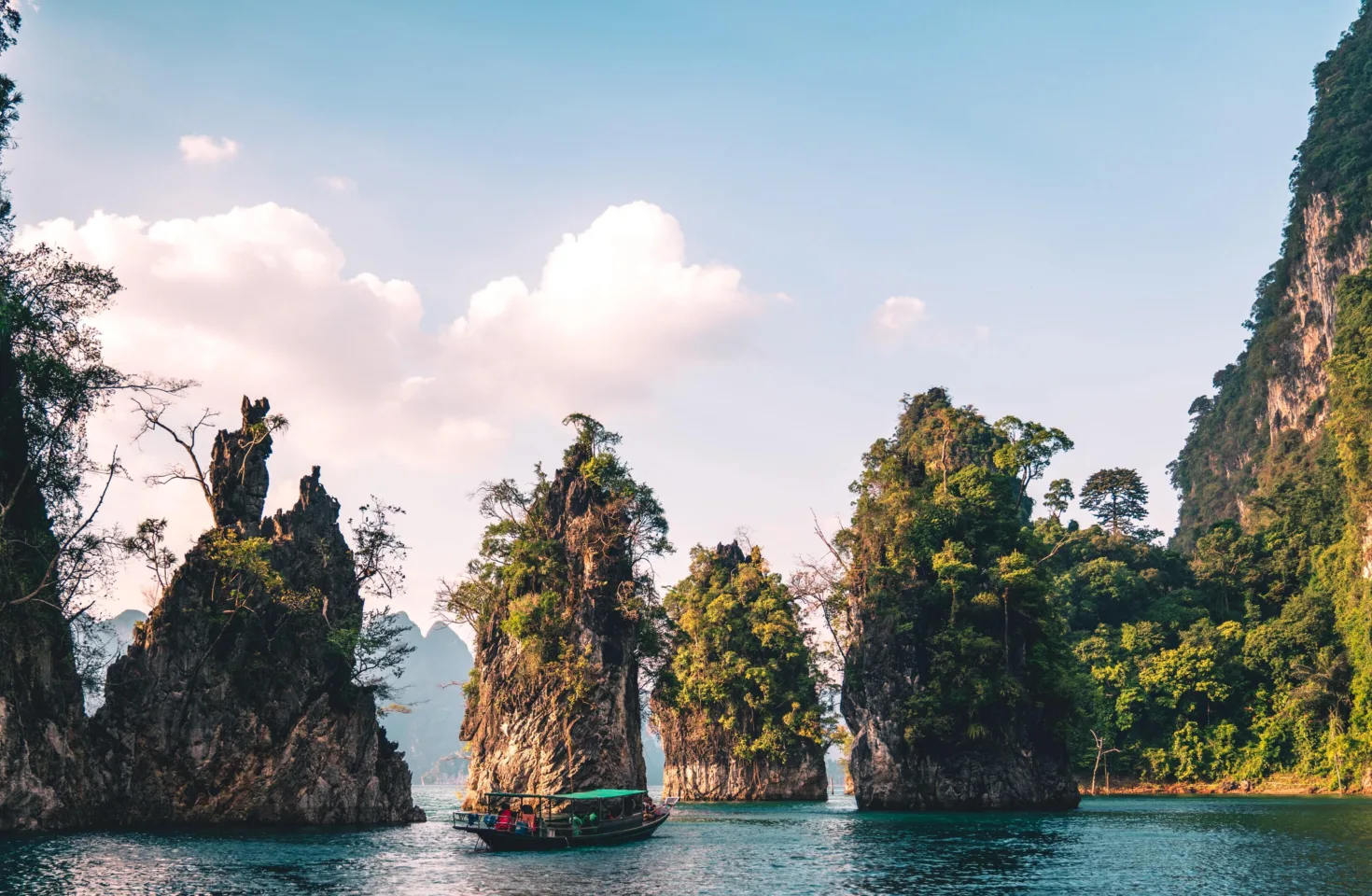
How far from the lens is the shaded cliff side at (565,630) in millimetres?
69438

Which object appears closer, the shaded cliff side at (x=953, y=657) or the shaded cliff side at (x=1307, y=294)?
the shaded cliff side at (x=953, y=657)

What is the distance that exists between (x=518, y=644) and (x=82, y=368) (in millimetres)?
33392

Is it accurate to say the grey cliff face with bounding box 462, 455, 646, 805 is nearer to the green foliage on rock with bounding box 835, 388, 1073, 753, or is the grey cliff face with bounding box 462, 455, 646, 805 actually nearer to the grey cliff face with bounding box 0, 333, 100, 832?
the green foliage on rock with bounding box 835, 388, 1073, 753

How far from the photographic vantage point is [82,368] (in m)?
53.8

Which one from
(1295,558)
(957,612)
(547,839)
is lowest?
(547,839)

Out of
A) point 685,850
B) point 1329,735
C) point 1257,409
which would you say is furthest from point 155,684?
point 1257,409

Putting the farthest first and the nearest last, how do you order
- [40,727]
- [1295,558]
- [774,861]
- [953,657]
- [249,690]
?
[1295,558] < [953,657] < [249,690] < [40,727] < [774,861]

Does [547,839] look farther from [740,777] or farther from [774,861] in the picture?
[740,777]

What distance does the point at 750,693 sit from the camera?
94.8 m

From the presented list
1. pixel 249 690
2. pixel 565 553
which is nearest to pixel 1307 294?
pixel 565 553

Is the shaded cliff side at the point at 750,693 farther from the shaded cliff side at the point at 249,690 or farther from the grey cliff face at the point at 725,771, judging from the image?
the shaded cliff side at the point at 249,690

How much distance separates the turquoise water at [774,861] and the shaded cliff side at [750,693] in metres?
32.9

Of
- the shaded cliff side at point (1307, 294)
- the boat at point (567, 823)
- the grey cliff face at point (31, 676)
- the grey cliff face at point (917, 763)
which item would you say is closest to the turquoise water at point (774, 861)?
the boat at point (567, 823)

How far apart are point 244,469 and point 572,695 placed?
83.5 feet
